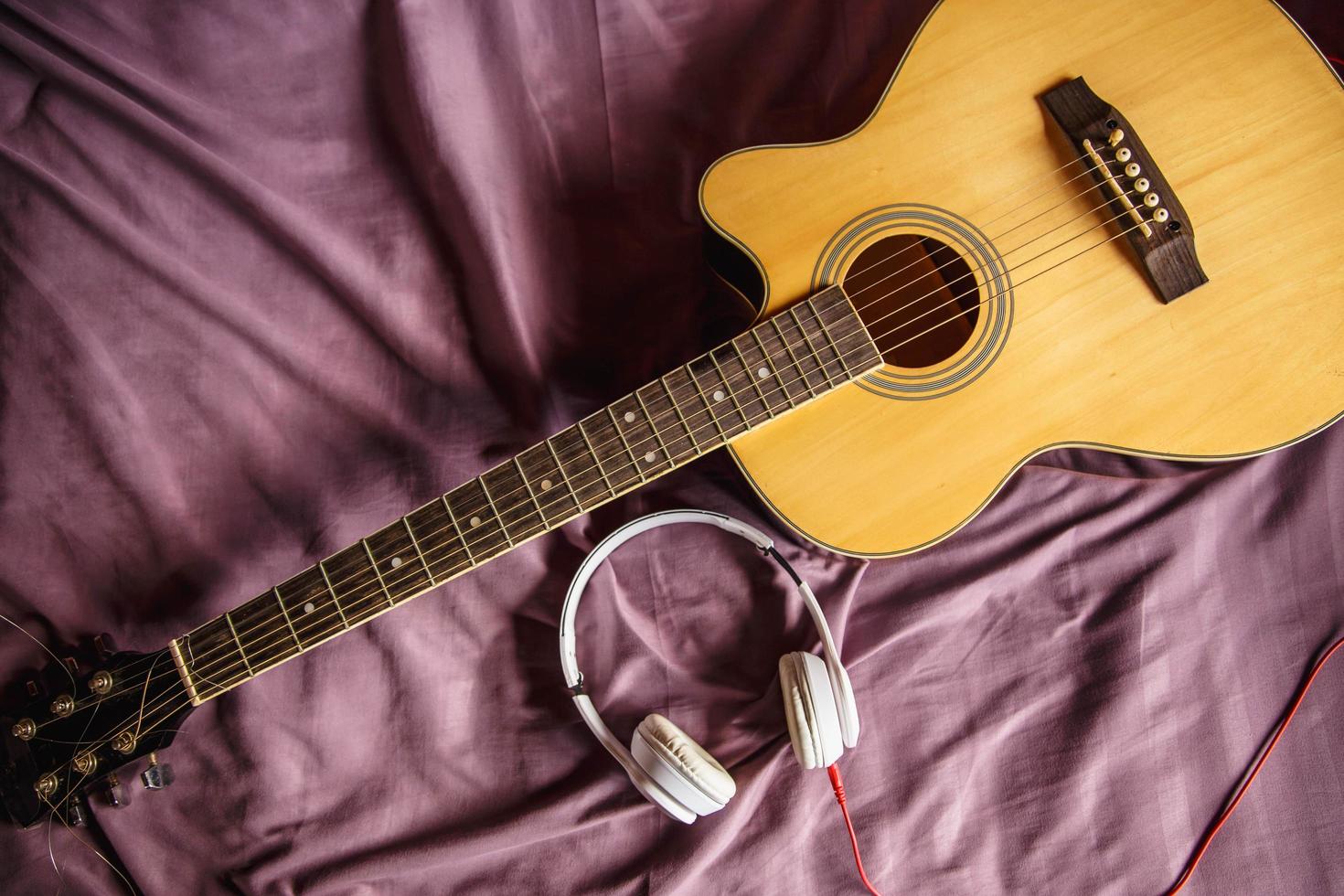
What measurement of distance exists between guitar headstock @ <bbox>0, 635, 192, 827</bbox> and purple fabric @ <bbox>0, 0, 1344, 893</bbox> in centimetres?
16

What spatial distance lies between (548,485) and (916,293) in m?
0.52

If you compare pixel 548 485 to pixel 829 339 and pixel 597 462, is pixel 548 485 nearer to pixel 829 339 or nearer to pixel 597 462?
pixel 597 462

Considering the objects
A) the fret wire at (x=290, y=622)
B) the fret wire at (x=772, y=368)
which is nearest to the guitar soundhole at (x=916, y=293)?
the fret wire at (x=772, y=368)

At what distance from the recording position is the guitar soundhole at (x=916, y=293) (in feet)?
3.36

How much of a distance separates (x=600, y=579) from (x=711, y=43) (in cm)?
74

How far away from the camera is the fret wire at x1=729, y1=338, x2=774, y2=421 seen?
94 centimetres

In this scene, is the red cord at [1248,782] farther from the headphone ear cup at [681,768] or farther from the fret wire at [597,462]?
the fret wire at [597,462]

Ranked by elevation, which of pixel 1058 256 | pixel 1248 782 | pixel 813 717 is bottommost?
pixel 1248 782

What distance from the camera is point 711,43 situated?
3.85 feet

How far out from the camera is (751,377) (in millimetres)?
944

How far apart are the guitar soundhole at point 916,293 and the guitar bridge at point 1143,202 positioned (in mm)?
184

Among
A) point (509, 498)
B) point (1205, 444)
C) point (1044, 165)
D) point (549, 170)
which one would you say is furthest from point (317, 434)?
point (1205, 444)

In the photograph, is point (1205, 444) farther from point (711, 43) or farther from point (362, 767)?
point (362, 767)

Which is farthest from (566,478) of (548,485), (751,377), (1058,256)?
(1058,256)
